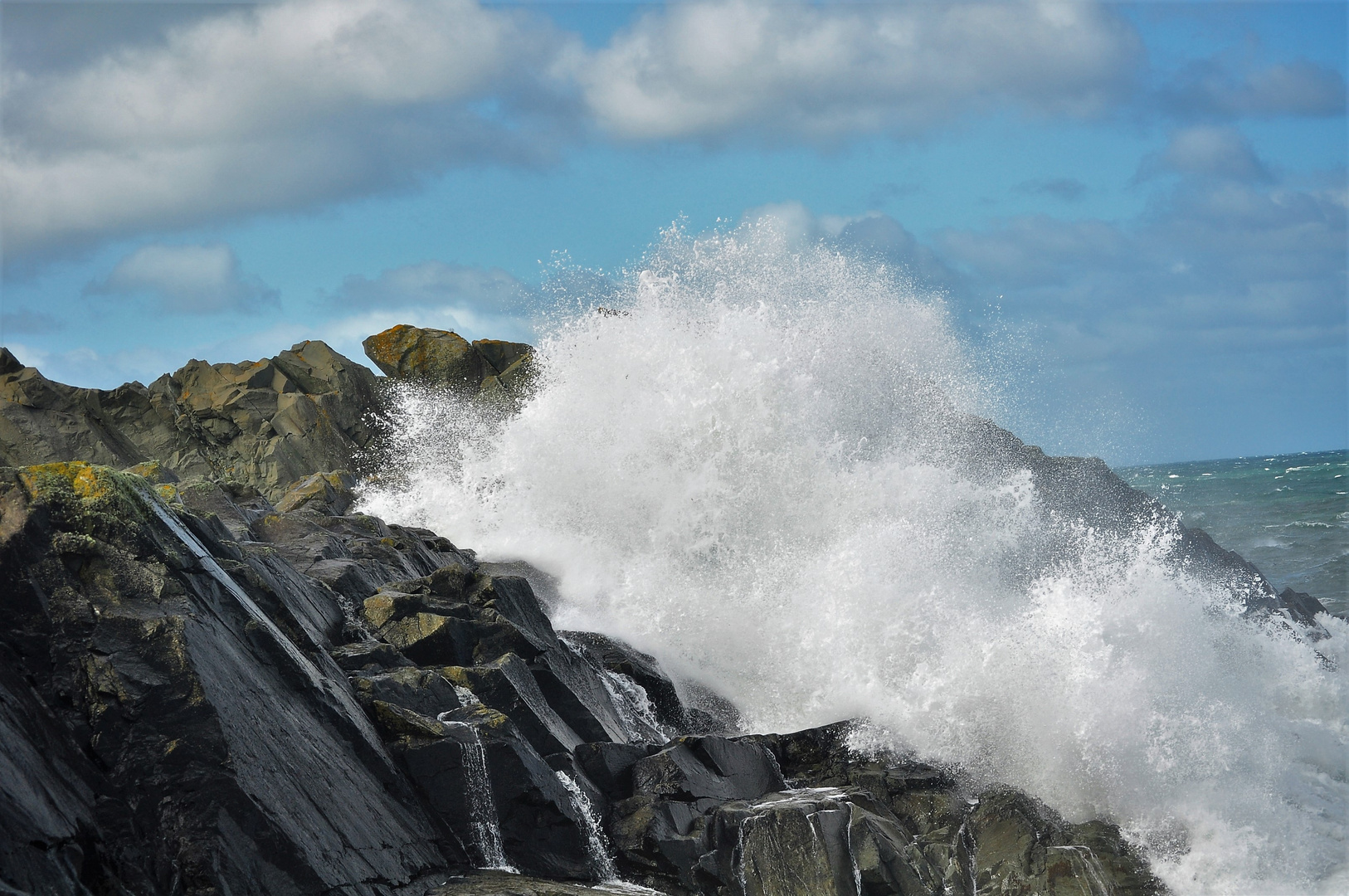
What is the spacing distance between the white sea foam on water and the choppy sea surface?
7.78 metres

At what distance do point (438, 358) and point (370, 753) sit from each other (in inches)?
936

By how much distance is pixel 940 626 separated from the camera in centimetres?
1159

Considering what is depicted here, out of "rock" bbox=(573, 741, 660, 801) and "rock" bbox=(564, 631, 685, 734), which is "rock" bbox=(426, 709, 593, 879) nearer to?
"rock" bbox=(573, 741, 660, 801)

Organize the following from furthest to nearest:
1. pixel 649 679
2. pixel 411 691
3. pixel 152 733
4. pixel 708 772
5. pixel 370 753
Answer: pixel 649 679 → pixel 708 772 → pixel 411 691 → pixel 370 753 → pixel 152 733

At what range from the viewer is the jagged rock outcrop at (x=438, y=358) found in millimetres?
29609

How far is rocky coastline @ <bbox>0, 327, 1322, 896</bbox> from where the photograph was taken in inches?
225

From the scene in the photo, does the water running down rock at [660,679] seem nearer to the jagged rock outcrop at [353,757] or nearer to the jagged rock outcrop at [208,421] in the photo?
the jagged rock outcrop at [353,757]

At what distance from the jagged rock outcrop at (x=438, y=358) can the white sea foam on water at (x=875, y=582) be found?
6.03 m

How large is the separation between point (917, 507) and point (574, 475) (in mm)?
6468

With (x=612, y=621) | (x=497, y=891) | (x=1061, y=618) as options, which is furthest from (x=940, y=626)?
(x=497, y=891)

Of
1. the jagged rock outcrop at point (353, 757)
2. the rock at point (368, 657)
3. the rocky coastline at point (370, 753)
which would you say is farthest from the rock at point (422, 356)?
the rock at point (368, 657)

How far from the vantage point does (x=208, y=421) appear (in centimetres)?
2841

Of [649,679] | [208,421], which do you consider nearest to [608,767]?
[649,679]

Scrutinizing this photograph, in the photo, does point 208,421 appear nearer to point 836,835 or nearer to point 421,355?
point 421,355
